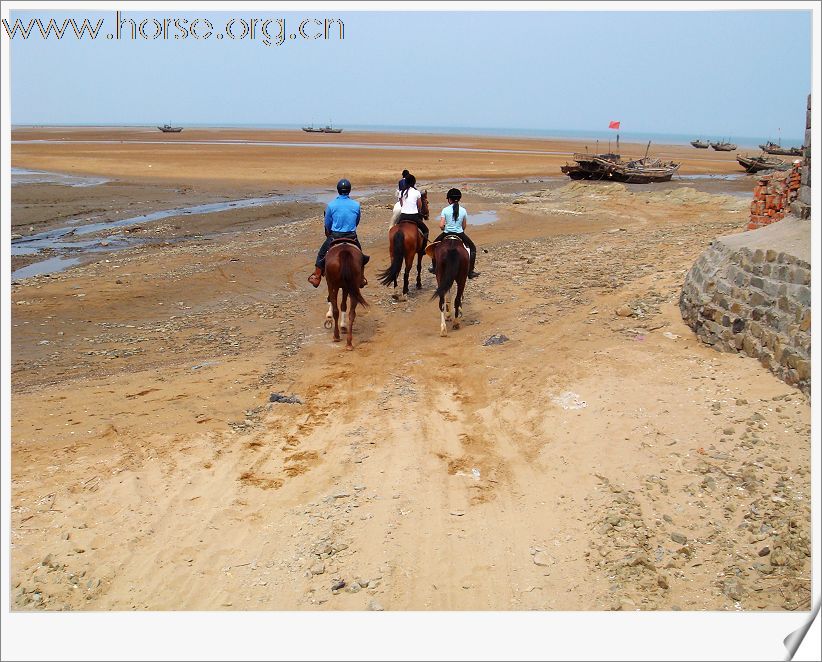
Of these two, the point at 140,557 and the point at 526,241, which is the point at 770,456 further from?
the point at 526,241

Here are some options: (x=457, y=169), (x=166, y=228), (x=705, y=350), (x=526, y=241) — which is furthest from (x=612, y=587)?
(x=457, y=169)

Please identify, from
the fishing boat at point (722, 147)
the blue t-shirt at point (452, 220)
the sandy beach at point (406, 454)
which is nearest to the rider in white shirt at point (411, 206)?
the sandy beach at point (406, 454)

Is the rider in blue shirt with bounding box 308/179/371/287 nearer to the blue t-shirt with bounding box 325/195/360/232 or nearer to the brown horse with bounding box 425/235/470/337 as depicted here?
the blue t-shirt with bounding box 325/195/360/232

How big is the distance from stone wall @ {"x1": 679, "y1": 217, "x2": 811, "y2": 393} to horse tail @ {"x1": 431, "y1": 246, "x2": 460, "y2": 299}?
127 inches

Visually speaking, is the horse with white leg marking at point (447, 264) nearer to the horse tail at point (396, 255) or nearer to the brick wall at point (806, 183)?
the horse tail at point (396, 255)

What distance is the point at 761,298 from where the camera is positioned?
7062 millimetres

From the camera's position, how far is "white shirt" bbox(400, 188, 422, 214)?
12.0 metres

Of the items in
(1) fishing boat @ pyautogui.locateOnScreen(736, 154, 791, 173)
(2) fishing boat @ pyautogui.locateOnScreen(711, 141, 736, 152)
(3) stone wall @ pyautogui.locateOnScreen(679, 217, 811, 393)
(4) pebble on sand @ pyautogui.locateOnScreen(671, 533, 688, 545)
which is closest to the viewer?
(4) pebble on sand @ pyautogui.locateOnScreen(671, 533, 688, 545)

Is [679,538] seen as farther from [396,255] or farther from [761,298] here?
[396,255]

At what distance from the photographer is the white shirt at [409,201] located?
39.2 feet

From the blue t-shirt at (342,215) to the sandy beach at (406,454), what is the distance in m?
1.70

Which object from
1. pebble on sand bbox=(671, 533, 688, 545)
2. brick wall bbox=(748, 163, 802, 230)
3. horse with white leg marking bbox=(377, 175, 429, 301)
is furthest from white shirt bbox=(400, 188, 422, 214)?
pebble on sand bbox=(671, 533, 688, 545)

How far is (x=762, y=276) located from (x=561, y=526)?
372 cm

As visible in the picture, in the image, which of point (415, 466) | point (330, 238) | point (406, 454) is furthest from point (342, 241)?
point (415, 466)
